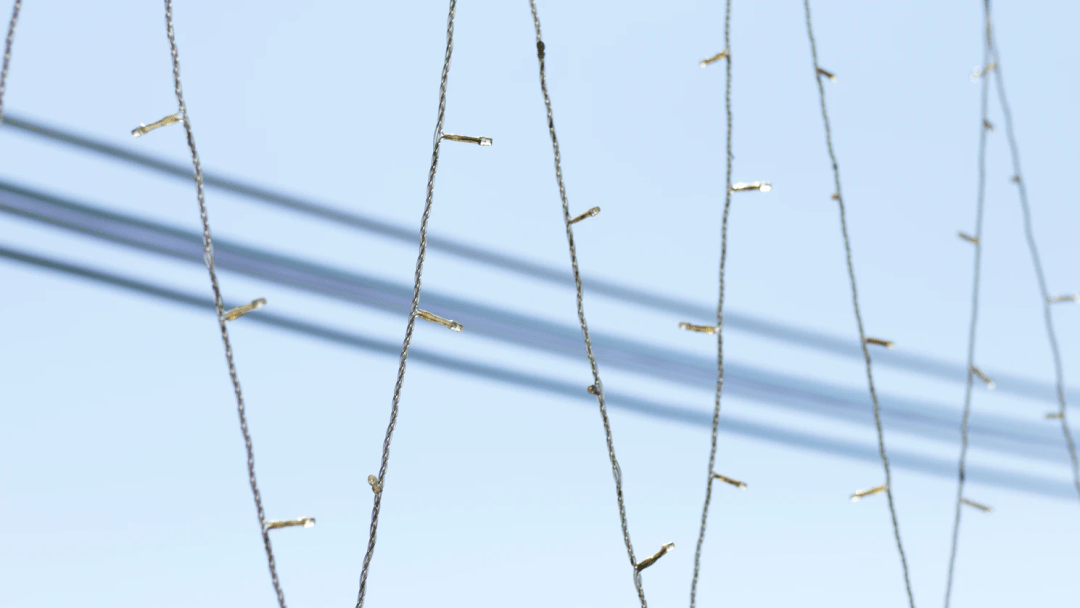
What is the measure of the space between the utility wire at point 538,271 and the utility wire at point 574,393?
161 mm

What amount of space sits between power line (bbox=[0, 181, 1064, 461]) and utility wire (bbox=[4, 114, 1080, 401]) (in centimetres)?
9

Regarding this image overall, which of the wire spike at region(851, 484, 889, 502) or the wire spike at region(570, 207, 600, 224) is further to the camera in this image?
the wire spike at region(851, 484, 889, 502)

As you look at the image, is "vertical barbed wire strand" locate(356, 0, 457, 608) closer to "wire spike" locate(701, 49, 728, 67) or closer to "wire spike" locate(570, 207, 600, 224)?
"wire spike" locate(570, 207, 600, 224)

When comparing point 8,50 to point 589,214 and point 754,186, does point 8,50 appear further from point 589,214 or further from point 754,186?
point 754,186

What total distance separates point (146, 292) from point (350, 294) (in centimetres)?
37

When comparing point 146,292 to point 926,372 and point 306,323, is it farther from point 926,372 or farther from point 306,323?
point 926,372

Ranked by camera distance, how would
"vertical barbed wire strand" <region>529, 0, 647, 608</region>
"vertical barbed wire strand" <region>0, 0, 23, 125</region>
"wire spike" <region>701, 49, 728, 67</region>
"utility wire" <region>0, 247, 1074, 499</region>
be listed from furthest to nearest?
1. "utility wire" <region>0, 247, 1074, 499</region>
2. "wire spike" <region>701, 49, 728, 67</region>
3. "vertical barbed wire strand" <region>529, 0, 647, 608</region>
4. "vertical barbed wire strand" <region>0, 0, 23, 125</region>

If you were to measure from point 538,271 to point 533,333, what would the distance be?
0.13m

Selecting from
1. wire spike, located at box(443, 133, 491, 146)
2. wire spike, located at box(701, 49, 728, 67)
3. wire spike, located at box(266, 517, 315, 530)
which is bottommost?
wire spike, located at box(266, 517, 315, 530)

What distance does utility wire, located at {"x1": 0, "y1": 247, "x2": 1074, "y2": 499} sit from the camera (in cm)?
149

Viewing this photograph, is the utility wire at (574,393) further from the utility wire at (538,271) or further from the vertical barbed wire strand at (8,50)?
the vertical barbed wire strand at (8,50)

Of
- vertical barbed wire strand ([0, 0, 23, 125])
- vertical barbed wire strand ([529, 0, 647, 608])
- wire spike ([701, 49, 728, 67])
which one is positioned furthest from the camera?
wire spike ([701, 49, 728, 67])

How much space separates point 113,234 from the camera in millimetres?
1513

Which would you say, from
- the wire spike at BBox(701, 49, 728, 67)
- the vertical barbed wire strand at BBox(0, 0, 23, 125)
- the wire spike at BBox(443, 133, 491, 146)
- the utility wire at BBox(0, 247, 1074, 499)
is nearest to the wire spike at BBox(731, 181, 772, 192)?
the wire spike at BBox(701, 49, 728, 67)
